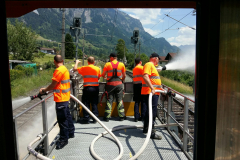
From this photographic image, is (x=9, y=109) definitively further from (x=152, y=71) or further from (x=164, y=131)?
(x=164, y=131)

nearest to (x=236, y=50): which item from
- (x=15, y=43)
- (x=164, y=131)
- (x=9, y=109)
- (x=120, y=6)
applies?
(x=120, y=6)

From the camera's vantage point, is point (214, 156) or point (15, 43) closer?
point (214, 156)

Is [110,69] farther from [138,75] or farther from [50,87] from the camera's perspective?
[50,87]

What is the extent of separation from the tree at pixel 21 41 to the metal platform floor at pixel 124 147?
124 ft

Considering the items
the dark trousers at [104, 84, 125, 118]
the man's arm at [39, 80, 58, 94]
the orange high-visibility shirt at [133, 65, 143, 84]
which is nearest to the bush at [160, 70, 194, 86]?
the orange high-visibility shirt at [133, 65, 143, 84]

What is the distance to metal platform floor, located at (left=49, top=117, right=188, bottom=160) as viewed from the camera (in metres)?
3.66

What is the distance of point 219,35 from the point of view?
6.50ft

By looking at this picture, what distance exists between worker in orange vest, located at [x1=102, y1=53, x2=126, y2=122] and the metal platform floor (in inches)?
28.9

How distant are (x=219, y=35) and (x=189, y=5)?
54 cm

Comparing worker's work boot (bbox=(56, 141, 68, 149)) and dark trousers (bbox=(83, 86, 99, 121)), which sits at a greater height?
dark trousers (bbox=(83, 86, 99, 121))

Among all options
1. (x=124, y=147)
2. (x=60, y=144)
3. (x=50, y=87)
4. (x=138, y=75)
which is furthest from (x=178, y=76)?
(x=50, y=87)

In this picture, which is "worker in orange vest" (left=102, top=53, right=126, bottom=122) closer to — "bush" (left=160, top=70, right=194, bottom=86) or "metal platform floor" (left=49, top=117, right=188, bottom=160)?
"metal platform floor" (left=49, top=117, right=188, bottom=160)

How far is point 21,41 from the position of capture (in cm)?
3841

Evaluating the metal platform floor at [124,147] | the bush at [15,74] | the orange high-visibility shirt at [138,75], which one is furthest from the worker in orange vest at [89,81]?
the bush at [15,74]
